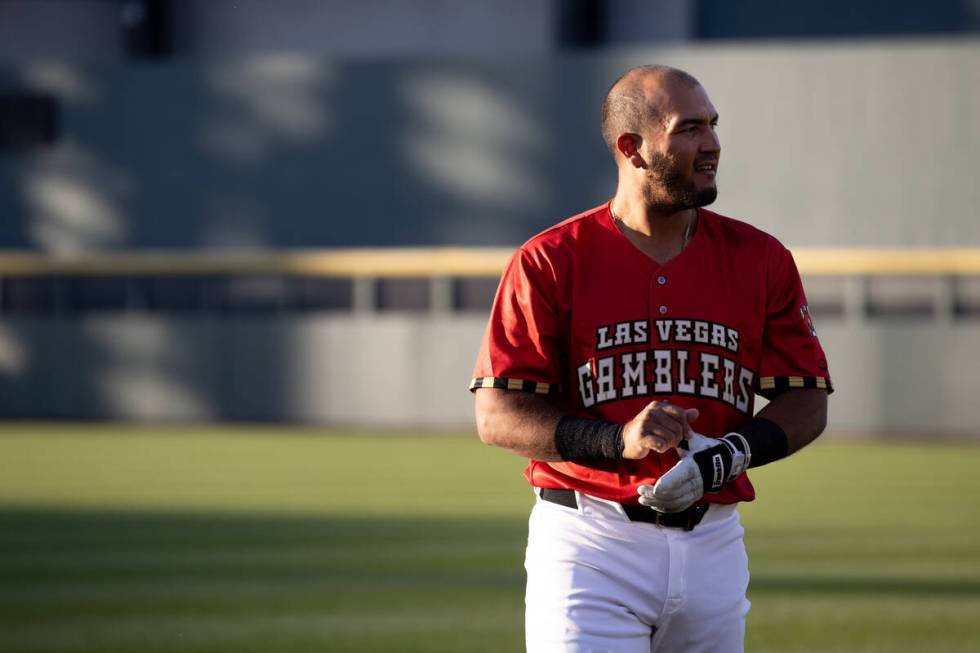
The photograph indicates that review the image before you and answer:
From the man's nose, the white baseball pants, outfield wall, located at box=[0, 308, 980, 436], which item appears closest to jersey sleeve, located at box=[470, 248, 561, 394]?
the white baseball pants

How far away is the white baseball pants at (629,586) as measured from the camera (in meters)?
4.13

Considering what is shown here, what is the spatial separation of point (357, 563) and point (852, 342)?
48.1 feet

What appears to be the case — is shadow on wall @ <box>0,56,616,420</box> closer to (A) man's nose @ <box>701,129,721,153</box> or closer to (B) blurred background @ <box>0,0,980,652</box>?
(B) blurred background @ <box>0,0,980,652</box>

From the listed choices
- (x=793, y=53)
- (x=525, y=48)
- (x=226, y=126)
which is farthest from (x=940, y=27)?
(x=226, y=126)

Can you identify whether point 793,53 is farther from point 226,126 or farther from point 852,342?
point 226,126

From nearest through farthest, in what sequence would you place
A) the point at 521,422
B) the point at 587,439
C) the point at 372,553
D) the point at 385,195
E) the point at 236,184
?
the point at 587,439 → the point at 521,422 → the point at 372,553 → the point at 385,195 → the point at 236,184

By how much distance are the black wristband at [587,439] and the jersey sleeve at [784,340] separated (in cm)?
54

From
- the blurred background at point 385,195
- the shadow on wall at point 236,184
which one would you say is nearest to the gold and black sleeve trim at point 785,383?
the blurred background at point 385,195

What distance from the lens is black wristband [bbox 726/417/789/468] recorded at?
13.5 ft

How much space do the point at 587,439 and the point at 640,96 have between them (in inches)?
35.2

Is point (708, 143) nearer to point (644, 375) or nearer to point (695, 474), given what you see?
point (644, 375)

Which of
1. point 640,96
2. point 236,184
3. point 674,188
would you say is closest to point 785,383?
point 674,188

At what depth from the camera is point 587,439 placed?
407 cm

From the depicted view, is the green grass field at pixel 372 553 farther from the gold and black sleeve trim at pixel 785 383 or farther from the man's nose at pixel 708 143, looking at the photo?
the man's nose at pixel 708 143
